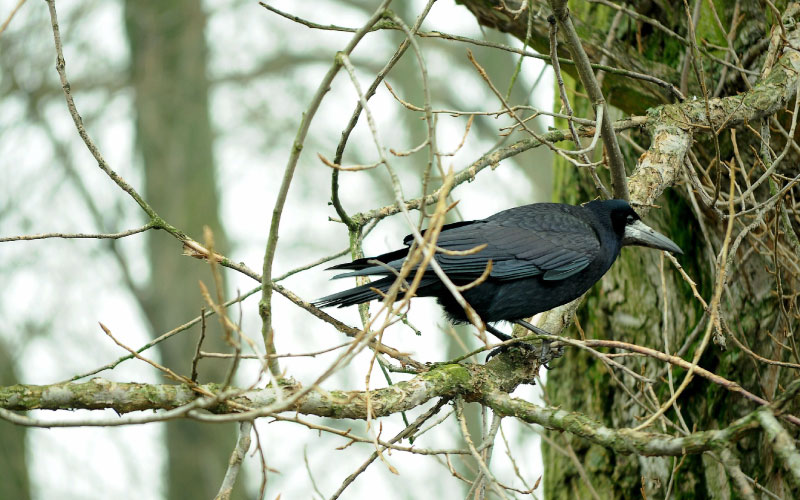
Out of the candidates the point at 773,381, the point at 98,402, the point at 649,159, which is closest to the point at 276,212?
the point at 98,402

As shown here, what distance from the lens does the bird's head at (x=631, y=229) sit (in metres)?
4.48

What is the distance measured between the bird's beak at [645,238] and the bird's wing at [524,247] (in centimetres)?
19

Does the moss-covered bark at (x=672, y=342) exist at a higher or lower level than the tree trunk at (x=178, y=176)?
lower

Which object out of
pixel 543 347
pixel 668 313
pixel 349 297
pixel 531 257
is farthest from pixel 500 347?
pixel 668 313

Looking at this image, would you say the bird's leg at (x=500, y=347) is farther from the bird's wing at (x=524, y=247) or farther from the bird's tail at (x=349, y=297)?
the bird's tail at (x=349, y=297)

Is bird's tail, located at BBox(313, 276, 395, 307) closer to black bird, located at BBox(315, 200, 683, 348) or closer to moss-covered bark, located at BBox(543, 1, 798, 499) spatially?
black bird, located at BBox(315, 200, 683, 348)

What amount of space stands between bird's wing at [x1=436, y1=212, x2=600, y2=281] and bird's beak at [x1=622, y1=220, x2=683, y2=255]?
0.63 ft

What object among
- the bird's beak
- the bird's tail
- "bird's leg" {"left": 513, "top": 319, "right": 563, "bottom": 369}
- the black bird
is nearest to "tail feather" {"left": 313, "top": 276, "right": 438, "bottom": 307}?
the bird's tail

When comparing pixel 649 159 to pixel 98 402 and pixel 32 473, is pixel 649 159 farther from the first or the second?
pixel 32 473

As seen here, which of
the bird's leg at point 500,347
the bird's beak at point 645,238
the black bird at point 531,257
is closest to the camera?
the bird's leg at point 500,347

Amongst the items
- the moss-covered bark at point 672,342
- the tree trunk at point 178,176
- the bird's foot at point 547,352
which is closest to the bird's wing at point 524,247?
the bird's foot at point 547,352

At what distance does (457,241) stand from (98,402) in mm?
2452

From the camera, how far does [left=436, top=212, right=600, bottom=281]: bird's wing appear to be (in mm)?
4410

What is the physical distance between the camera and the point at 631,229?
4551mm
